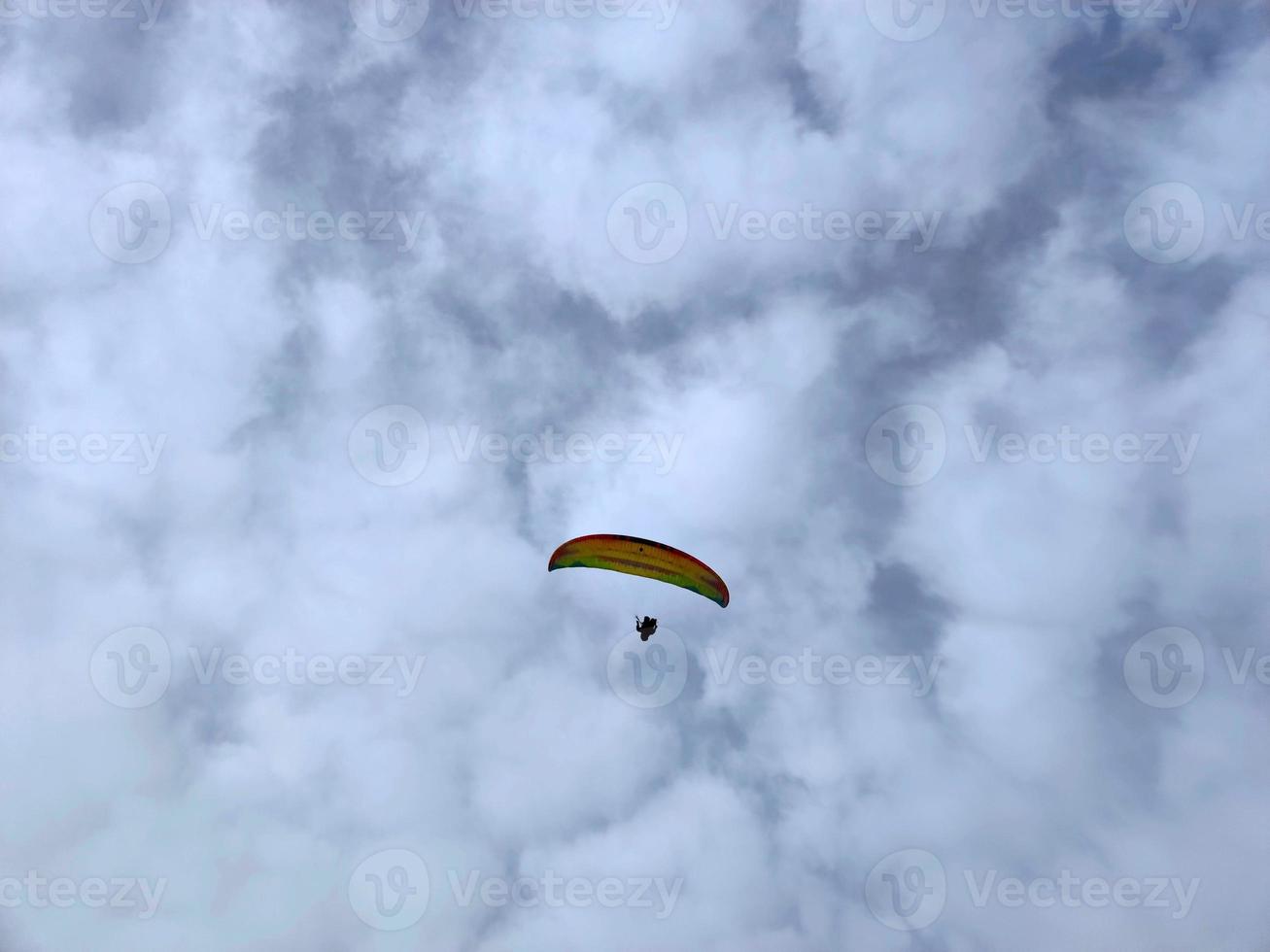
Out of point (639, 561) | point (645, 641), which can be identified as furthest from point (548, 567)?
point (645, 641)

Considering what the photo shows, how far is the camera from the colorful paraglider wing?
1598 inches

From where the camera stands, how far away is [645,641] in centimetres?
4647

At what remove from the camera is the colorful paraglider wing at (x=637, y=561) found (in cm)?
4059

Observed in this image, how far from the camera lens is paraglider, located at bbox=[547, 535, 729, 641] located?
40594 mm

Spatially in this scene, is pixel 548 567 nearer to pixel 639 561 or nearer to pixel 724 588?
pixel 639 561

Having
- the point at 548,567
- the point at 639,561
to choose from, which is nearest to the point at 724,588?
the point at 639,561

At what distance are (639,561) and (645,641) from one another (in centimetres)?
788

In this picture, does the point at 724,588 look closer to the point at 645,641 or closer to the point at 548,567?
the point at 645,641

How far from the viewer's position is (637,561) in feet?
135

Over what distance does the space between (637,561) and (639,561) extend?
112mm

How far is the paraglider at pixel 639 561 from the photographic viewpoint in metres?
40.6

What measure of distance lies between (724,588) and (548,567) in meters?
10.7

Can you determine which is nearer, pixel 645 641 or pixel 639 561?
pixel 639 561

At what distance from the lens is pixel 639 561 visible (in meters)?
41.1
